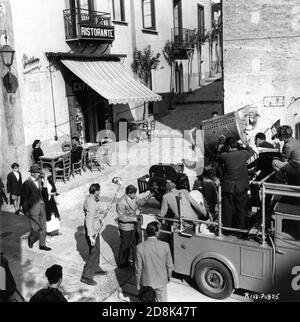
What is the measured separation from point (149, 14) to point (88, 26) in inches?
291

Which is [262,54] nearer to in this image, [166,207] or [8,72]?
[166,207]

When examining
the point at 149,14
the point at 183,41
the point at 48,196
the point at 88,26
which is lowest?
the point at 48,196

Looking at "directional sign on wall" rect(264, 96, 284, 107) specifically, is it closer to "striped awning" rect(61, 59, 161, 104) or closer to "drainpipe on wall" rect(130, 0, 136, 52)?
"striped awning" rect(61, 59, 161, 104)

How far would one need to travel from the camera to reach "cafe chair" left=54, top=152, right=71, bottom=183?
12.6 meters

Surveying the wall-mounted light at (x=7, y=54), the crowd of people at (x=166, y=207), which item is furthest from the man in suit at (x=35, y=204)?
the wall-mounted light at (x=7, y=54)

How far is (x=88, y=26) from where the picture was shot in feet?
50.7

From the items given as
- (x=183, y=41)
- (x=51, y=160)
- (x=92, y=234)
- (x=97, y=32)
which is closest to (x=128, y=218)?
(x=92, y=234)

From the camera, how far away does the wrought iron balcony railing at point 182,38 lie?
81.0 ft

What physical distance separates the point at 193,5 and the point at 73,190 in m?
20.5

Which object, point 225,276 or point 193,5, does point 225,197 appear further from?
point 193,5

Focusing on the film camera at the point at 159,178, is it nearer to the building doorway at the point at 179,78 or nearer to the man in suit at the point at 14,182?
the man in suit at the point at 14,182

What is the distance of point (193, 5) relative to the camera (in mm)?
28188

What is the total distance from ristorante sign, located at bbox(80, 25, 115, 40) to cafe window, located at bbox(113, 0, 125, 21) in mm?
1442
